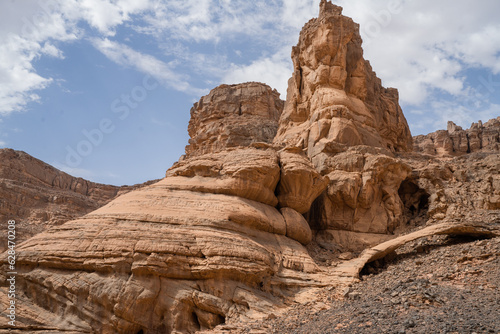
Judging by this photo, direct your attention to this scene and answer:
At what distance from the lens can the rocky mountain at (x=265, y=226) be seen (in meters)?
13.4

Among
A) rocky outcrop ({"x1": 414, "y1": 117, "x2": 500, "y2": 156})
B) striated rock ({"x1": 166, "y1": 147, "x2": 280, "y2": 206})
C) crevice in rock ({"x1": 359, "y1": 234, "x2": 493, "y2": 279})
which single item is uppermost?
rocky outcrop ({"x1": 414, "y1": 117, "x2": 500, "y2": 156})

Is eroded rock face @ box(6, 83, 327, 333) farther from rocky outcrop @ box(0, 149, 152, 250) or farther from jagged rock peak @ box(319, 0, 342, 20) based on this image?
rocky outcrop @ box(0, 149, 152, 250)

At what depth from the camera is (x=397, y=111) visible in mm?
32656

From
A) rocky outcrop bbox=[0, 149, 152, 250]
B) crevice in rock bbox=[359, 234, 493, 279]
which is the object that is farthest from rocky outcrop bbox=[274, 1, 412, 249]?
rocky outcrop bbox=[0, 149, 152, 250]

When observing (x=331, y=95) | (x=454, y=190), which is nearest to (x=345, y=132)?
(x=331, y=95)

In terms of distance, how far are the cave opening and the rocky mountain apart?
7 centimetres

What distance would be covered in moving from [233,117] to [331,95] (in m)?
18.3

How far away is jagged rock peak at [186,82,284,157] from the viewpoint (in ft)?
130

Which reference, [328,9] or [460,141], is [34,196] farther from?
[460,141]

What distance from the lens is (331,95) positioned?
25766 millimetres

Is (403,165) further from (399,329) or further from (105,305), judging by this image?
(105,305)

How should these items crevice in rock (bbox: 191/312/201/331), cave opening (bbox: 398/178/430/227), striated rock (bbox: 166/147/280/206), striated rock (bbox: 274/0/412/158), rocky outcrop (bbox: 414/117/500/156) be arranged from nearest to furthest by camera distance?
crevice in rock (bbox: 191/312/201/331) → striated rock (bbox: 166/147/280/206) → cave opening (bbox: 398/178/430/227) → striated rock (bbox: 274/0/412/158) → rocky outcrop (bbox: 414/117/500/156)

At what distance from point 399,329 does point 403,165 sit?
13354mm

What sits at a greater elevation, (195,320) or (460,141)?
(460,141)
